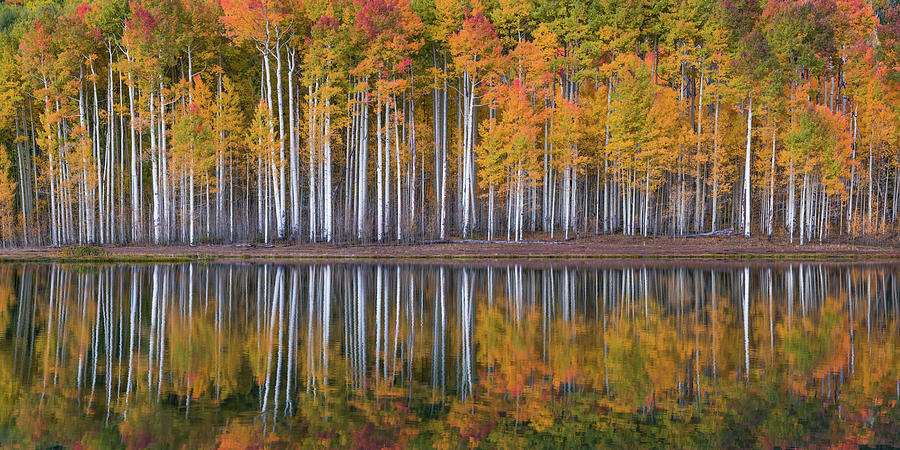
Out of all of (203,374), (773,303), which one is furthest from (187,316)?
(773,303)

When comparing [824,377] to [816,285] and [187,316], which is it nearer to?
[187,316]

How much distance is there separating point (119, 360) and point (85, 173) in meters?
36.2

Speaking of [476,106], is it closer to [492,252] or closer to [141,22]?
[492,252]

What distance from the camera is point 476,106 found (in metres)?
43.0

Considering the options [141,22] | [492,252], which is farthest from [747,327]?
[141,22]

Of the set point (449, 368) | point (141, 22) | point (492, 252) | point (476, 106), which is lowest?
point (449, 368)

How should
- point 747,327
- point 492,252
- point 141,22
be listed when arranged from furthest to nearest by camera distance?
1. point 141,22
2. point 492,252
3. point 747,327

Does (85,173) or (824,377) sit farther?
(85,173)

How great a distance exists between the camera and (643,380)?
34.0ft

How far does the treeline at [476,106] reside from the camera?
133 ft

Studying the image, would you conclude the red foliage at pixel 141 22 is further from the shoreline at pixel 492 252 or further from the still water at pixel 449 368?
the still water at pixel 449 368

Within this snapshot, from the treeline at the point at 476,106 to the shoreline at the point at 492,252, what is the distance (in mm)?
1963

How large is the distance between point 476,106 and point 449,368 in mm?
32950

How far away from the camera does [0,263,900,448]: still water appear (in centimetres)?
820
